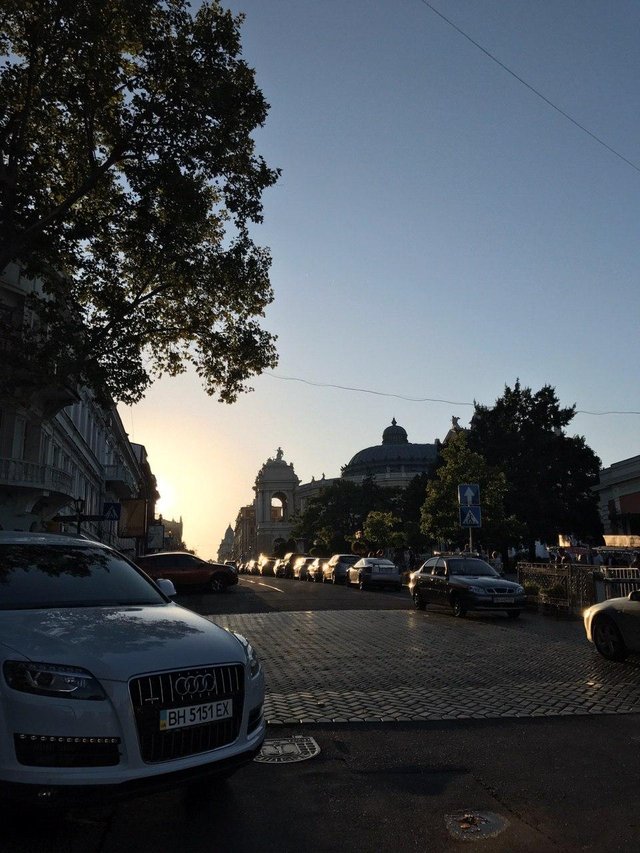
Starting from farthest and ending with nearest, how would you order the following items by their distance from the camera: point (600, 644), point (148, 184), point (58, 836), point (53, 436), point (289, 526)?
point (289, 526) < point (53, 436) < point (148, 184) < point (600, 644) < point (58, 836)

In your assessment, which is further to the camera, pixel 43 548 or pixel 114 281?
pixel 114 281

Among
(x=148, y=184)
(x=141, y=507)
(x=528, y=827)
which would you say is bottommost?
(x=528, y=827)

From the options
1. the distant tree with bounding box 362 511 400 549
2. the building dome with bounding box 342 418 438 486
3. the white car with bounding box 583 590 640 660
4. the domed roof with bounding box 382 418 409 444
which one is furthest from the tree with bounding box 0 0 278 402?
the domed roof with bounding box 382 418 409 444

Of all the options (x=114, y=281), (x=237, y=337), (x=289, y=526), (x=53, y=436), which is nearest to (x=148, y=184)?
(x=114, y=281)

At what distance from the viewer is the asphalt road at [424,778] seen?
12.2ft

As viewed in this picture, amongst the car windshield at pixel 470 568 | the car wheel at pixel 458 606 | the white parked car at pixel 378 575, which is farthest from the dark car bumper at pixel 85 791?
the white parked car at pixel 378 575

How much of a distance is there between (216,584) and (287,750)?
72.7 ft

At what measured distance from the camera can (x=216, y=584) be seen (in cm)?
2694

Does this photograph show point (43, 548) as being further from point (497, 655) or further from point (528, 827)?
point (497, 655)

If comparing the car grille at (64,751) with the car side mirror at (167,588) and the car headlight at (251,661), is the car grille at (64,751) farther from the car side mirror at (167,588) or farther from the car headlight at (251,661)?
the car side mirror at (167,588)

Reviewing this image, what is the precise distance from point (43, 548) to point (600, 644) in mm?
8182

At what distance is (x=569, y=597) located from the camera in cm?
1725

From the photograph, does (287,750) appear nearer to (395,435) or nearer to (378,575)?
(378,575)

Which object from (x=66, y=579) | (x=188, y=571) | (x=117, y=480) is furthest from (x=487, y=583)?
(x=117, y=480)
